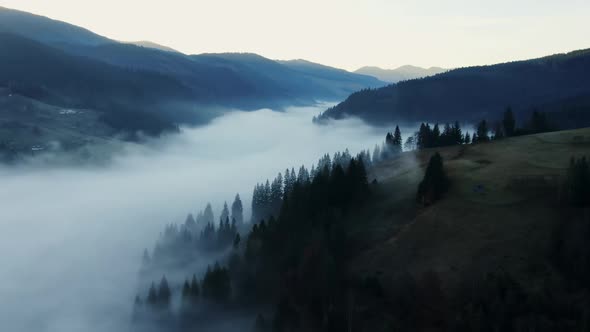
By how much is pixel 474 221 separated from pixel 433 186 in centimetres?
1257

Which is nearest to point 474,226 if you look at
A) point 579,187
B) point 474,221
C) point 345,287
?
point 474,221

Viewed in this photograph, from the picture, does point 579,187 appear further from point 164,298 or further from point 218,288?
point 164,298

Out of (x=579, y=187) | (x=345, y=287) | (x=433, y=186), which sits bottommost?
(x=345, y=287)

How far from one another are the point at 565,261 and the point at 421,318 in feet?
65.2

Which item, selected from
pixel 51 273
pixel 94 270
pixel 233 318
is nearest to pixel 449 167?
pixel 233 318

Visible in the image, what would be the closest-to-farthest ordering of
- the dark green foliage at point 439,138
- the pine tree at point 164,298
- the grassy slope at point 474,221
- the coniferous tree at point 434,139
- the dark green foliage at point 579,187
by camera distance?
1. the grassy slope at point 474,221
2. the dark green foliage at point 579,187
3. the pine tree at point 164,298
4. the dark green foliage at point 439,138
5. the coniferous tree at point 434,139

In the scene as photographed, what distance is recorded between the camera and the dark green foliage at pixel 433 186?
270 feet

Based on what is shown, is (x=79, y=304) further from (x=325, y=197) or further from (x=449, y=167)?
(x=449, y=167)

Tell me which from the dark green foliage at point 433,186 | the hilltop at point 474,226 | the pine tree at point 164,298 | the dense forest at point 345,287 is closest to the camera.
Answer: the dense forest at point 345,287

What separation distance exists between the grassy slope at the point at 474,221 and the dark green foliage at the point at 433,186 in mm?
1646

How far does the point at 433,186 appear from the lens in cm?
8212

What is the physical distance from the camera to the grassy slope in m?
61.2

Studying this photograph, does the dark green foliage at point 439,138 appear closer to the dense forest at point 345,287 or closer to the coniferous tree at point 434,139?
the coniferous tree at point 434,139

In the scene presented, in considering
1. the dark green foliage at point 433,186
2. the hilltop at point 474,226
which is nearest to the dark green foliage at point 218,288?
the hilltop at point 474,226
